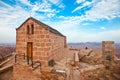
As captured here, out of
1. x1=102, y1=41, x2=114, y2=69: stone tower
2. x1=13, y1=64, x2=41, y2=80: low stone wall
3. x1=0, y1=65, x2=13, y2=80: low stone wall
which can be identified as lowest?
x1=0, y1=65, x2=13, y2=80: low stone wall

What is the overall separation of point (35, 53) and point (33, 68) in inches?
115

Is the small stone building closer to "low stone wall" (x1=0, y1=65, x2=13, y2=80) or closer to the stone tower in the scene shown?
"low stone wall" (x1=0, y1=65, x2=13, y2=80)

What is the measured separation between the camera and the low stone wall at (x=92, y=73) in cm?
1132

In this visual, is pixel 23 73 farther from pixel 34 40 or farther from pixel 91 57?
pixel 91 57

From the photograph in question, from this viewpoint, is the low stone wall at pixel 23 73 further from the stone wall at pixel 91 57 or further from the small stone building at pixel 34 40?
the stone wall at pixel 91 57

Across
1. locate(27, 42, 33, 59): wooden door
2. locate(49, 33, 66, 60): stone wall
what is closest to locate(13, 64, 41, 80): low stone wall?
locate(27, 42, 33, 59): wooden door

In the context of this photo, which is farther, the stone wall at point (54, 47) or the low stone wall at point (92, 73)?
the stone wall at point (54, 47)

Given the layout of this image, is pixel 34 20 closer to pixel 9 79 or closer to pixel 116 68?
pixel 9 79

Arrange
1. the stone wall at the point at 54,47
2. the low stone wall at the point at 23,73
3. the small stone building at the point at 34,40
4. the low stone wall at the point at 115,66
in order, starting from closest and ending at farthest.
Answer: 1. the low stone wall at the point at 23,73
2. the small stone building at the point at 34,40
3. the low stone wall at the point at 115,66
4. the stone wall at the point at 54,47

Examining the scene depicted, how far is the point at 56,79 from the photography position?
746 cm

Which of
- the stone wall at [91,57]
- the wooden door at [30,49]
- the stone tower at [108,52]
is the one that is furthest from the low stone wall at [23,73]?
the stone wall at [91,57]

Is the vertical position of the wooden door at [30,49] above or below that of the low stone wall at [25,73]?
above

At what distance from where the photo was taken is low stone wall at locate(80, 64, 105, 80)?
11320 millimetres

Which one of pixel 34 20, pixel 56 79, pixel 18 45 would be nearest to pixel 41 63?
pixel 18 45
